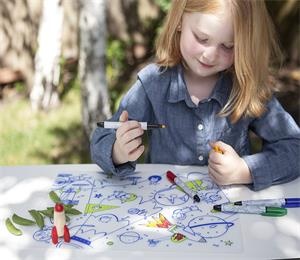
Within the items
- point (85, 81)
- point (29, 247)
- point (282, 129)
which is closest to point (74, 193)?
point (29, 247)

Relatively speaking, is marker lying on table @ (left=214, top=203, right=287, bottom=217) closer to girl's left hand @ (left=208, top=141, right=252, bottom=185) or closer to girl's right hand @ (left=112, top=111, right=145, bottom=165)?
girl's left hand @ (left=208, top=141, right=252, bottom=185)

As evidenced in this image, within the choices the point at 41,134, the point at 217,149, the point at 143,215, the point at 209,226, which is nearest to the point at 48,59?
the point at 41,134

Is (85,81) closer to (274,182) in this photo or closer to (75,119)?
(75,119)

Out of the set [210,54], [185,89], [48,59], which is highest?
[210,54]

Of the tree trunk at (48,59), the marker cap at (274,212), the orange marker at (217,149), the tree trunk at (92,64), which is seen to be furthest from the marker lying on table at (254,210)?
the tree trunk at (48,59)

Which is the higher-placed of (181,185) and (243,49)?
(243,49)

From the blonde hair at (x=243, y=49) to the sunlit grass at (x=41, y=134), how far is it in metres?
1.91

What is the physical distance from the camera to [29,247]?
4.03 feet

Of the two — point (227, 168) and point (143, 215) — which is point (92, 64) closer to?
point (227, 168)

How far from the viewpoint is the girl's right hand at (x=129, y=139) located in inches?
57.7

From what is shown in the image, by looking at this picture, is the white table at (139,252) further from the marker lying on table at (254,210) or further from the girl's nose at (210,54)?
the girl's nose at (210,54)

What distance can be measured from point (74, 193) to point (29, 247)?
0.28m

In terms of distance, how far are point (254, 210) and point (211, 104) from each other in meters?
0.49

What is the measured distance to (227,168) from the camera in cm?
152
